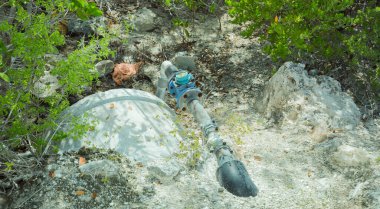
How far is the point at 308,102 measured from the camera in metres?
4.43

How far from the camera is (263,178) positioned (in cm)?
375

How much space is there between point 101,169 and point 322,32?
288 cm

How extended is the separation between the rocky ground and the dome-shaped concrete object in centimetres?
13

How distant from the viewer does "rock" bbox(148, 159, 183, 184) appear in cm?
365

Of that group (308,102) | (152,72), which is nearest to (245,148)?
(308,102)

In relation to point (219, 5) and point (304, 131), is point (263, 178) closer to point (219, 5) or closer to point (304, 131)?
point (304, 131)

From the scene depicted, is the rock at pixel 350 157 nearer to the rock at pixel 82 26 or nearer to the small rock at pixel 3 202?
the small rock at pixel 3 202

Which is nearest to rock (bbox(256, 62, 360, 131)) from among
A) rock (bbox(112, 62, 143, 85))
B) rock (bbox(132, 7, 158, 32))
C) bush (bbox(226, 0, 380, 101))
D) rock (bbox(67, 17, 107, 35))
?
bush (bbox(226, 0, 380, 101))

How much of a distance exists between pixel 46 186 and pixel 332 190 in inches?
93.8

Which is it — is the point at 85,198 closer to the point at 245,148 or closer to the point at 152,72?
the point at 245,148

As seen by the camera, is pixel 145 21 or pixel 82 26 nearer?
pixel 82 26

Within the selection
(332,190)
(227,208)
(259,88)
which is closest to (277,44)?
(259,88)

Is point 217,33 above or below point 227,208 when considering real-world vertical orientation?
above

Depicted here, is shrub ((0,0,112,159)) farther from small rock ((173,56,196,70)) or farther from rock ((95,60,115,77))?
small rock ((173,56,196,70))
